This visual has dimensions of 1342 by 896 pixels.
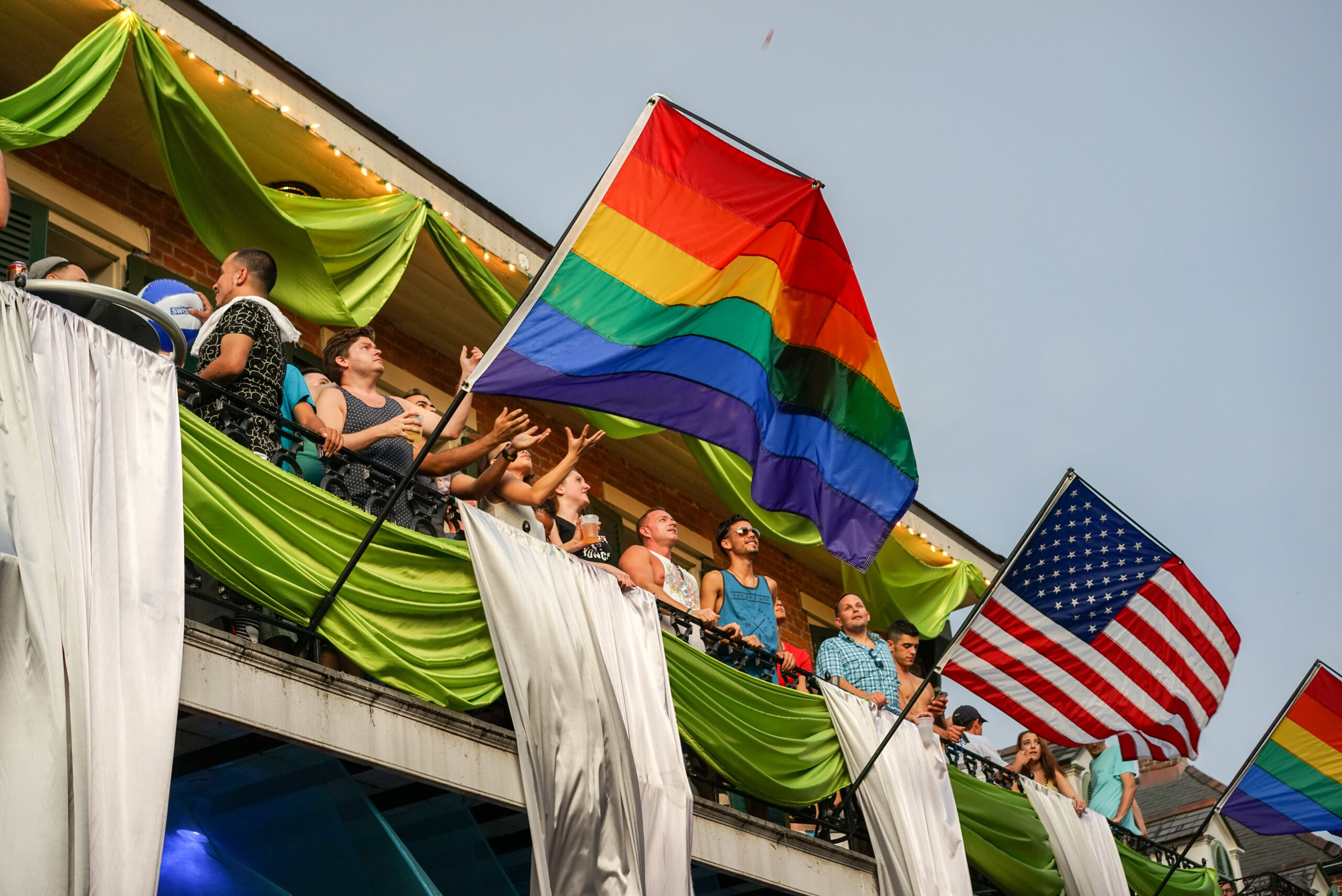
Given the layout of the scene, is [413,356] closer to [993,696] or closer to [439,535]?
[439,535]

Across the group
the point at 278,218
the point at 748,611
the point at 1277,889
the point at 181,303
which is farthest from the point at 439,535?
the point at 1277,889

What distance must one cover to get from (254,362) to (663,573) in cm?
317

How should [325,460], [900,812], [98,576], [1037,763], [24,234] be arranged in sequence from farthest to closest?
1. [1037,763]
2. [900,812]
3. [24,234]
4. [325,460]
5. [98,576]

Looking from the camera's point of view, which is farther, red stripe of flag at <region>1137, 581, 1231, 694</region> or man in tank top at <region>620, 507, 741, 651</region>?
red stripe of flag at <region>1137, 581, 1231, 694</region>

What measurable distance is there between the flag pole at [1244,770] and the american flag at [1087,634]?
1.84 meters

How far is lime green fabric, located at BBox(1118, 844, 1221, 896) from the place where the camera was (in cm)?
1215

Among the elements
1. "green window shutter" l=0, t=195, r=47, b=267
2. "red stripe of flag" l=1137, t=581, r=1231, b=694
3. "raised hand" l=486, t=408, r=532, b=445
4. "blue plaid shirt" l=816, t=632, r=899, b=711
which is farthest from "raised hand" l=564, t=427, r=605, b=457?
"red stripe of flag" l=1137, t=581, r=1231, b=694

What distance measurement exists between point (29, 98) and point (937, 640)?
1169 centimetres

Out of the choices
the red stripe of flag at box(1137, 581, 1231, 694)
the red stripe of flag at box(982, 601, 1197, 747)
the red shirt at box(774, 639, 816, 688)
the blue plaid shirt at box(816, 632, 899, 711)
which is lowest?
the red shirt at box(774, 639, 816, 688)

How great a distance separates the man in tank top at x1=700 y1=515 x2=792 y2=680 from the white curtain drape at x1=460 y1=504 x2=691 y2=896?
1.62 meters

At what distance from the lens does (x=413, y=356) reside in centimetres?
1194

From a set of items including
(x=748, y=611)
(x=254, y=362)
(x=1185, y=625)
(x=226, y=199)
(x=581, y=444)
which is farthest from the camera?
(x=1185, y=625)

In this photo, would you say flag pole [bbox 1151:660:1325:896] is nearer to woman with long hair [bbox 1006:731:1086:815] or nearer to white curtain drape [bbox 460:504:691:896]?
woman with long hair [bbox 1006:731:1086:815]

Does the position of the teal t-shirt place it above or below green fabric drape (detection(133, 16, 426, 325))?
below
